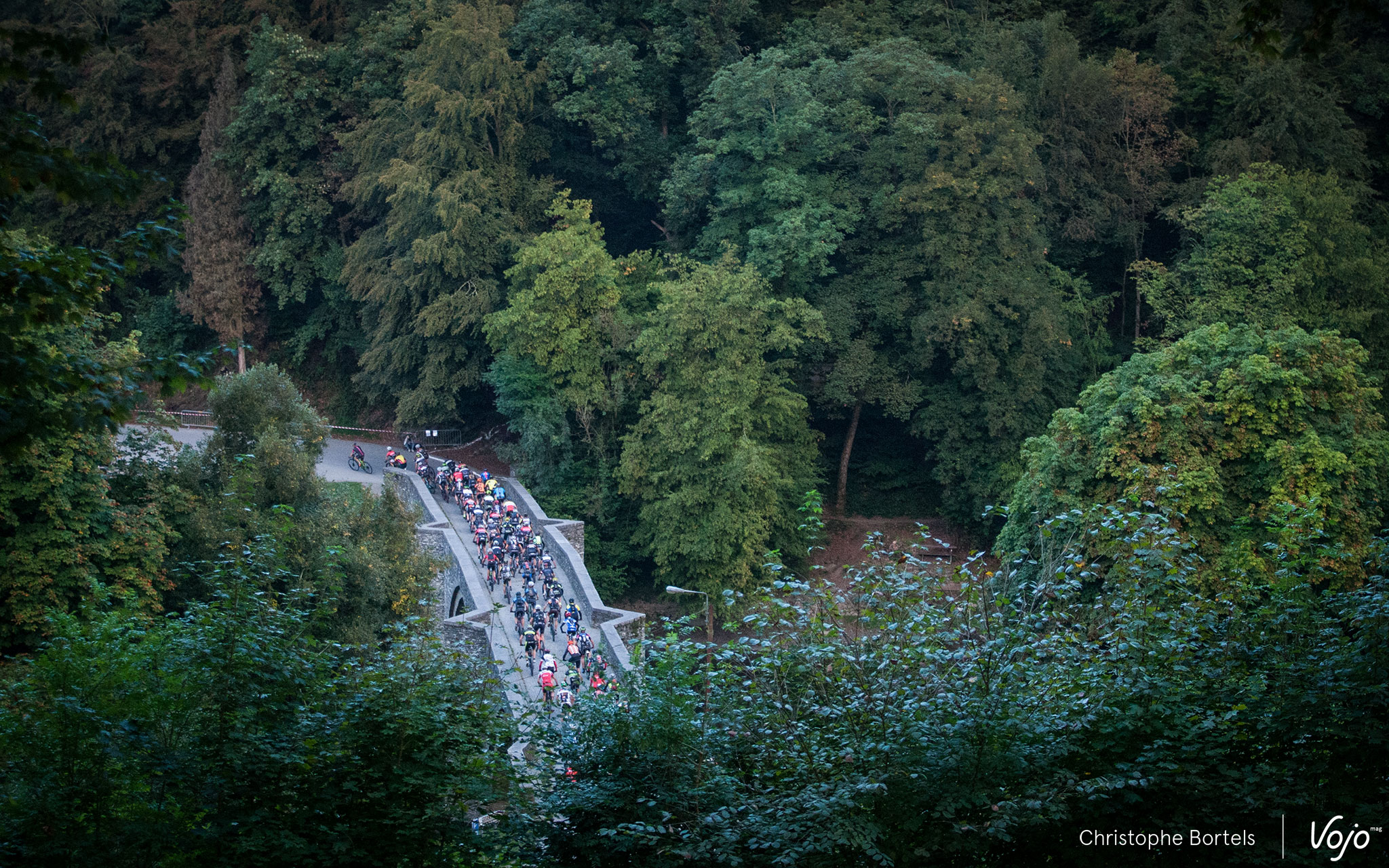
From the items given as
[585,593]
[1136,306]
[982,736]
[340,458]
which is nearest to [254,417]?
[585,593]

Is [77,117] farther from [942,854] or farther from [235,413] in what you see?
[942,854]

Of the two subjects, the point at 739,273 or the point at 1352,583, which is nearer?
the point at 1352,583

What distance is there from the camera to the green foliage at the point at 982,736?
7.15 meters

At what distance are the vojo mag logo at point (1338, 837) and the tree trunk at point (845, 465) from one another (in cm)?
2560

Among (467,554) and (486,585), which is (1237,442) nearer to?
(486,585)

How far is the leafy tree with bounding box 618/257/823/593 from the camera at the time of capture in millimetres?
27547

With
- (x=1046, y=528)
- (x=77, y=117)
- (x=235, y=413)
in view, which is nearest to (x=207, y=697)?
(x=1046, y=528)

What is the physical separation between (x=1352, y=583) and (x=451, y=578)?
17584 mm

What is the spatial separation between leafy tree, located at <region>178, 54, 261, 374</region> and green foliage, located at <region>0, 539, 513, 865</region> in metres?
30.3

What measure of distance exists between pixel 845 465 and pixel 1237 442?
12924 mm

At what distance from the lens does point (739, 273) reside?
2905cm

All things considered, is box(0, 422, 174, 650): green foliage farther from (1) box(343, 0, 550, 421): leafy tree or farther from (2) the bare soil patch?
(2) the bare soil patch

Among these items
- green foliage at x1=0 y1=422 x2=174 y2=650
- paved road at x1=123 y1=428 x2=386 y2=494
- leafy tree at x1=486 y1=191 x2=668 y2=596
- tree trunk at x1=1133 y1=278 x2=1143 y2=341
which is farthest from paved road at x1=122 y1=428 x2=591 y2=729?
tree trunk at x1=1133 y1=278 x2=1143 y2=341

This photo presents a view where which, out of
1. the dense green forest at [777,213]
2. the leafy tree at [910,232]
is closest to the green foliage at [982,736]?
the dense green forest at [777,213]
